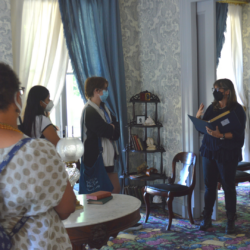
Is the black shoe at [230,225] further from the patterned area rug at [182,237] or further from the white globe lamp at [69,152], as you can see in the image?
the white globe lamp at [69,152]

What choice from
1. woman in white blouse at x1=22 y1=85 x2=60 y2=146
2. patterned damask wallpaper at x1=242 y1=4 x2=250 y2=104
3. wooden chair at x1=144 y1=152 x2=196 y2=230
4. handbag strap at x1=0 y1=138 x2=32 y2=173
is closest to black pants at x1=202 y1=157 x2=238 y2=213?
wooden chair at x1=144 y1=152 x2=196 y2=230

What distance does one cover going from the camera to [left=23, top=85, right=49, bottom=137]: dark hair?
2.77m

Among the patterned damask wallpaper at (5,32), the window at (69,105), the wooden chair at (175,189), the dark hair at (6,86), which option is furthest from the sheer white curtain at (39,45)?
the dark hair at (6,86)

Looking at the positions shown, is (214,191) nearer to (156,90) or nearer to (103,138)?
(103,138)

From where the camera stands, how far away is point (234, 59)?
5.98 meters

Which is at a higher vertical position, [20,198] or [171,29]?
[171,29]

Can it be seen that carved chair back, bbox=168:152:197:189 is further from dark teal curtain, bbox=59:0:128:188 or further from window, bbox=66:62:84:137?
window, bbox=66:62:84:137

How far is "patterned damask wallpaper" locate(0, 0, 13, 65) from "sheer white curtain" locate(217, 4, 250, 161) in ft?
12.2

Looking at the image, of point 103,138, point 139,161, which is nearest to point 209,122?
point 103,138

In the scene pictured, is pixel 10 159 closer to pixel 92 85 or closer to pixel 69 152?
pixel 69 152

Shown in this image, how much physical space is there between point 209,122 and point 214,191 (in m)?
0.80

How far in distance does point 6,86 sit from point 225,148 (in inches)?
103

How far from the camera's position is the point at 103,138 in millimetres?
3305

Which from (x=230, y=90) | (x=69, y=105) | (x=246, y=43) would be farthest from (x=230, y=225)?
(x=246, y=43)
